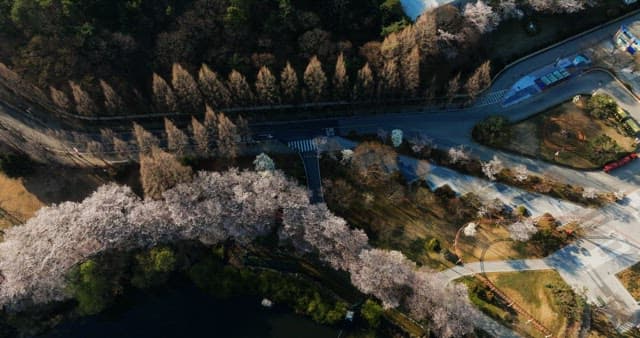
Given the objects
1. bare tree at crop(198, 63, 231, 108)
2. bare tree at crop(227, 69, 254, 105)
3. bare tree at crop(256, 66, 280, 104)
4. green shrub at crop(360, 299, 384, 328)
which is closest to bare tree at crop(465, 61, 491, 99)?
bare tree at crop(256, 66, 280, 104)

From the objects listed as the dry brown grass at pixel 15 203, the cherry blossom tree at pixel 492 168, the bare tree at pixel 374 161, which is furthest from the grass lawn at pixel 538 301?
the dry brown grass at pixel 15 203

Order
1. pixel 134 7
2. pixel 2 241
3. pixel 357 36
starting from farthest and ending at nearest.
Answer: pixel 357 36 < pixel 134 7 < pixel 2 241

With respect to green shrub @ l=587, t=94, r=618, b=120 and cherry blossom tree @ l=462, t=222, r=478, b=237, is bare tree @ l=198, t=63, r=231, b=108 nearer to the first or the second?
cherry blossom tree @ l=462, t=222, r=478, b=237

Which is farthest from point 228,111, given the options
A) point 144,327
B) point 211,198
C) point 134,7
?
point 144,327

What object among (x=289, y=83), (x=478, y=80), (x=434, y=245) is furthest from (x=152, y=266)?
(x=478, y=80)

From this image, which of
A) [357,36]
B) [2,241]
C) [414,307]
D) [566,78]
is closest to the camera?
[414,307]

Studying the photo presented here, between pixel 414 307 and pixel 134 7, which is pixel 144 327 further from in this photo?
pixel 134 7
